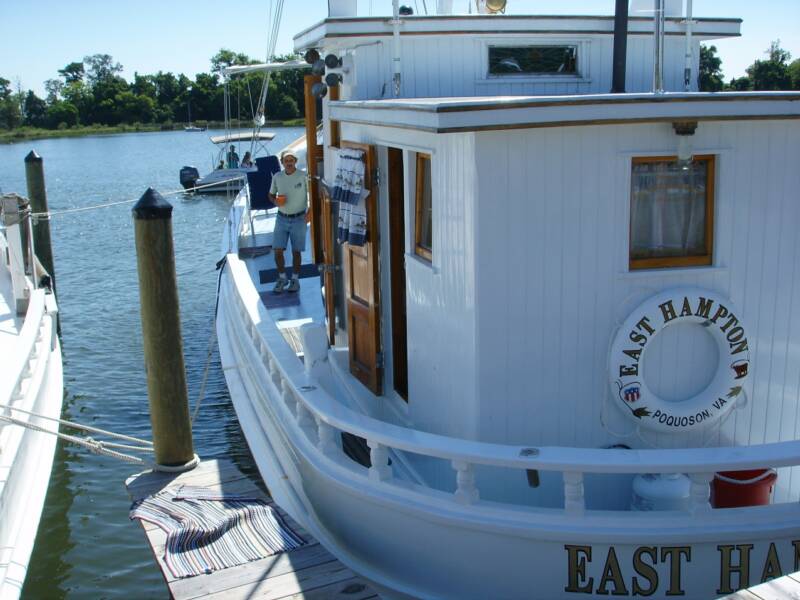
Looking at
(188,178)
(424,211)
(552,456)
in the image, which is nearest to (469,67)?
(424,211)

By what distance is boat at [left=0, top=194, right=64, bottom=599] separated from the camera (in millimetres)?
7043

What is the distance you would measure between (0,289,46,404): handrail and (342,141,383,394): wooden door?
312cm

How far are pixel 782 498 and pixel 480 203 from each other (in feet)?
8.68

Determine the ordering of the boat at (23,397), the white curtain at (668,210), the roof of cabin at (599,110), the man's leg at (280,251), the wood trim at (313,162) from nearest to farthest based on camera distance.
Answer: the roof of cabin at (599,110) → the white curtain at (668,210) → the boat at (23,397) → the wood trim at (313,162) → the man's leg at (280,251)

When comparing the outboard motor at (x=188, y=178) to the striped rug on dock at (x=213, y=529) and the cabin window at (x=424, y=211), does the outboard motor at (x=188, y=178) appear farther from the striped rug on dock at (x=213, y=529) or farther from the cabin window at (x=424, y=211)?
the cabin window at (x=424, y=211)

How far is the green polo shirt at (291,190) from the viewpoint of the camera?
10.6m

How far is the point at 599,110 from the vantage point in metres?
4.76

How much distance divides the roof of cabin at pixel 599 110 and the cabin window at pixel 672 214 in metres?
0.45

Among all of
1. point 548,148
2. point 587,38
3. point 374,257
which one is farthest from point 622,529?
point 587,38

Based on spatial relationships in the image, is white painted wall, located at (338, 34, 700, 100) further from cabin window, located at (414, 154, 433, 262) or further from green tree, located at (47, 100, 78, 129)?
green tree, located at (47, 100, 78, 129)

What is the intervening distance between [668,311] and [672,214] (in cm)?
58

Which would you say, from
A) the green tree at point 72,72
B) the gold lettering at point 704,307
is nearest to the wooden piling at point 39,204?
the gold lettering at point 704,307

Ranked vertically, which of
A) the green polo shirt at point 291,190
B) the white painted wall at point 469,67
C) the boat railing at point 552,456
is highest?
the white painted wall at point 469,67

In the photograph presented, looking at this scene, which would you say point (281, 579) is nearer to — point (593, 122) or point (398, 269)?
point (398, 269)
